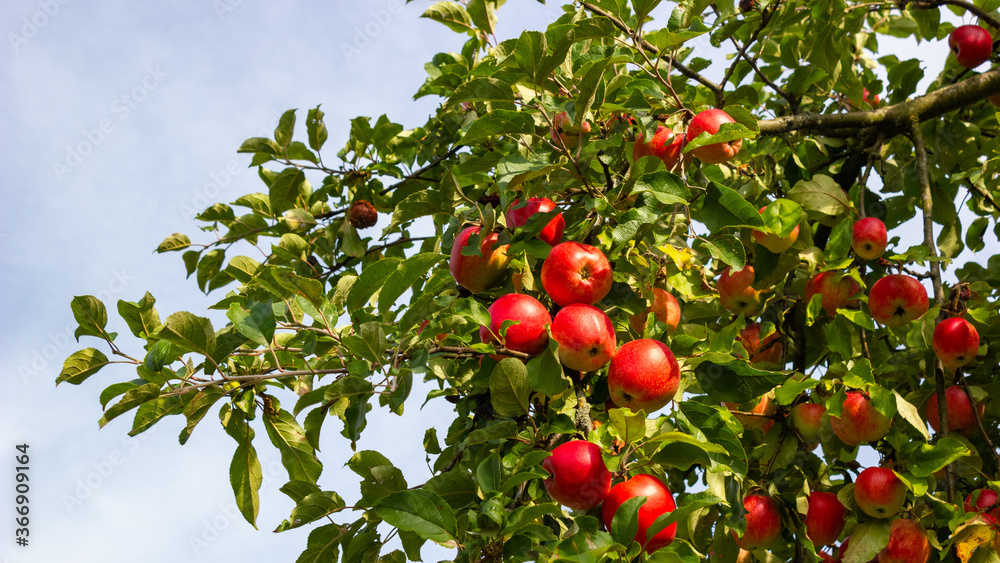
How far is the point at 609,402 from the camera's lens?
1883 millimetres

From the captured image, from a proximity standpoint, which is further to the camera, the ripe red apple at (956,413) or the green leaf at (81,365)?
the ripe red apple at (956,413)

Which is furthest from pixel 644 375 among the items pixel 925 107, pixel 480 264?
pixel 925 107

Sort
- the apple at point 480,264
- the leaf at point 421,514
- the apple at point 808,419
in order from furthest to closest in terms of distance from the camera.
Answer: the apple at point 808,419 < the apple at point 480,264 < the leaf at point 421,514

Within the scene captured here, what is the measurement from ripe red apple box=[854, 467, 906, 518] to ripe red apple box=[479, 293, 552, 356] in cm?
125

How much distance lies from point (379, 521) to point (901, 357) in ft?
6.59

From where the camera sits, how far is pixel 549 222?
190 centimetres

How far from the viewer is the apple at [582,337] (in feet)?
5.43

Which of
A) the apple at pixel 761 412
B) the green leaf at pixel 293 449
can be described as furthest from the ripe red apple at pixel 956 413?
the green leaf at pixel 293 449

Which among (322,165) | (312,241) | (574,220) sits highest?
(322,165)

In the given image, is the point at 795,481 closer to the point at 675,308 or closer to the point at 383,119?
the point at 675,308

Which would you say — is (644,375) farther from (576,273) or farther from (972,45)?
(972,45)

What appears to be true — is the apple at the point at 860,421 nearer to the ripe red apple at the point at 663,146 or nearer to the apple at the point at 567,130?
the ripe red apple at the point at 663,146

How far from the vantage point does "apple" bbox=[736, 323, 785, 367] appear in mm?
2900

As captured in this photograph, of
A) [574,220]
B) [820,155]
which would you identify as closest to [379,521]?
[574,220]
